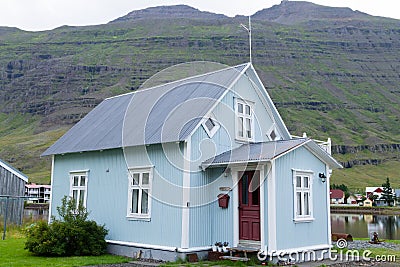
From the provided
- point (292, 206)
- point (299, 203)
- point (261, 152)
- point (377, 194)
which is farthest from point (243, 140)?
point (377, 194)

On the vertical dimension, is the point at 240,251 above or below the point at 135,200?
below

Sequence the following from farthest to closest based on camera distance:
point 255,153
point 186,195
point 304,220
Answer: point 304,220
point 255,153
point 186,195

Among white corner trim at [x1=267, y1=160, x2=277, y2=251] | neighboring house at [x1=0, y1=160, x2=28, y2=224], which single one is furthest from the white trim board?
neighboring house at [x1=0, y1=160, x2=28, y2=224]

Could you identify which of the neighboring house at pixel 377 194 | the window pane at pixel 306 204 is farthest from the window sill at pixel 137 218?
the neighboring house at pixel 377 194

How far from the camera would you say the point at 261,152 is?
1499 centimetres

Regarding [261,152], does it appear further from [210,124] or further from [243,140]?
[243,140]

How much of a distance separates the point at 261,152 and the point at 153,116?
4.75 m

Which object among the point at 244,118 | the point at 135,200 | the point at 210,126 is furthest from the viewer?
the point at 244,118

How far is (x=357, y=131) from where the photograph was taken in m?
170

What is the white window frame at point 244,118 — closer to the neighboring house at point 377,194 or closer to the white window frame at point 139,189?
the white window frame at point 139,189

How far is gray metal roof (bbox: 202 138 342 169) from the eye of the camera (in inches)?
574

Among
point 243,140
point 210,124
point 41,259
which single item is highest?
point 210,124

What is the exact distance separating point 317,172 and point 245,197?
2973 millimetres

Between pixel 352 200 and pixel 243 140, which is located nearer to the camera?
pixel 243 140
